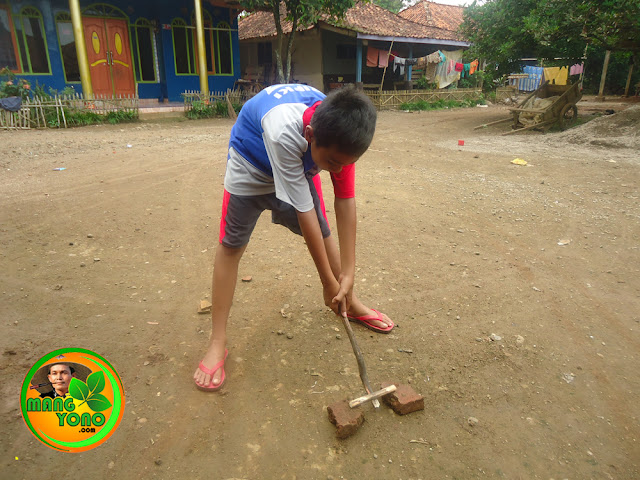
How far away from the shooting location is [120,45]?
1224cm

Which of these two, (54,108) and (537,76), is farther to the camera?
(537,76)

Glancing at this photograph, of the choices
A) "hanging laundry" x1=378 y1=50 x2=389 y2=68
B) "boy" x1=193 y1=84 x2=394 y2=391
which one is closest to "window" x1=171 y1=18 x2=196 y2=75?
"hanging laundry" x1=378 y1=50 x2=389 y2=68

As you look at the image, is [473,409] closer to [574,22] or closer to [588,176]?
[588,176]

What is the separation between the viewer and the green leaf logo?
4.92 ft

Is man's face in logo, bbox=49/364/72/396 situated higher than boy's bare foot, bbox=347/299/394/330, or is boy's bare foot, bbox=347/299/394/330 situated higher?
man's face in logo, bbox=49/364/72/396

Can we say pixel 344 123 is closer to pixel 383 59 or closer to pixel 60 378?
pixel 60 378

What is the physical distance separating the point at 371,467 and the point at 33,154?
6866 mm

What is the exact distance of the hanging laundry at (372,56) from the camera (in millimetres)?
17031

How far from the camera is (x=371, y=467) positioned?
60.0 inches

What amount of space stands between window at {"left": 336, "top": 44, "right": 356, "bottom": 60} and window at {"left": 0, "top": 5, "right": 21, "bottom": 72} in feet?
34.8

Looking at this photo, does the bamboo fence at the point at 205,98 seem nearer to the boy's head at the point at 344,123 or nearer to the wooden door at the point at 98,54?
the wooden door at the point at 98,54

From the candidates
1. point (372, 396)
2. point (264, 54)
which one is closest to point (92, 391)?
point (372, 396)

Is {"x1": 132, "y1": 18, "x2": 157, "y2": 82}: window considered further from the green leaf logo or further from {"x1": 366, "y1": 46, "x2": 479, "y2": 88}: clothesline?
the green leaf logo

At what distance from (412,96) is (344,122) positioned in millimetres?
16935
